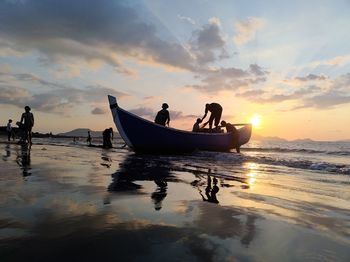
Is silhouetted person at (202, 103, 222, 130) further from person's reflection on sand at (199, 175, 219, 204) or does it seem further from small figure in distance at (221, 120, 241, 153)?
person's reflection on sand at (199, 175, 219, 204)

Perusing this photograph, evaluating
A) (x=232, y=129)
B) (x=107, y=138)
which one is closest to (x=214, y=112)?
(x=232, y=129)

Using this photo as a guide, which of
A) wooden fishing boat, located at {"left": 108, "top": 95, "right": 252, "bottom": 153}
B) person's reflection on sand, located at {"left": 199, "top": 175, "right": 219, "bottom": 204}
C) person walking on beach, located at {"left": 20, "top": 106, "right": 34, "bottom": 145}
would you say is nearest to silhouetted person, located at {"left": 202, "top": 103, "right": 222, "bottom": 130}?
wooden fishing boat, located at {"left": 108, "top": 95, "right": 252, "bottom": 153}

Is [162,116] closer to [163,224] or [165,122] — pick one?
[165,122]

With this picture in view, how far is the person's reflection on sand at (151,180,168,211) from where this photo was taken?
365 cm

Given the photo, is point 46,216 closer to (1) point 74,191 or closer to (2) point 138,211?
(2) point 138,211

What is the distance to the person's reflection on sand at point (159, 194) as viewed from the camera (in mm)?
3645

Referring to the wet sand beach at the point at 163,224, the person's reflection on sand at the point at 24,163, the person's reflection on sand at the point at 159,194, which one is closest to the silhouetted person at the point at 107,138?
the person's reflection on sand at the point at 24,163

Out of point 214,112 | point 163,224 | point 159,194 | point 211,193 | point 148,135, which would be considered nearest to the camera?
point 163,224

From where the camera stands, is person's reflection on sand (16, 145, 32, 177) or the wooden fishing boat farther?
Result: the wooden fishing boat

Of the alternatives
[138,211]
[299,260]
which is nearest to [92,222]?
[138,211]

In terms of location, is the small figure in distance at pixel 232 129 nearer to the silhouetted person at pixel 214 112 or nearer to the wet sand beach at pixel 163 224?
the silhouetted person at pixel 214 112

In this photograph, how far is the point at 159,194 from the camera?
432 centimetres

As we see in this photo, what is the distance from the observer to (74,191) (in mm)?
4176

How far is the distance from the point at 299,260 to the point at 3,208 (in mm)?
2609
